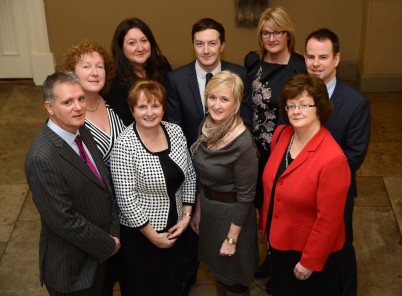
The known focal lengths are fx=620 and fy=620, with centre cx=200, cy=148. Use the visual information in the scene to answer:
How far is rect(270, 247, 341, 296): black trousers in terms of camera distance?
128 inches

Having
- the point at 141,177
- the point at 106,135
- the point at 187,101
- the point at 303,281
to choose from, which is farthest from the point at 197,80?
the point at 303,281

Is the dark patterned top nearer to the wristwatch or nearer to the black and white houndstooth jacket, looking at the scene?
Result: the black and white houndstooth jacket

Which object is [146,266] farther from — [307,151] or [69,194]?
[307,151]

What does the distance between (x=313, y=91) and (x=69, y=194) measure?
49.5 inches

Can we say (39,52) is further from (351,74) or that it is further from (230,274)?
(230,274)

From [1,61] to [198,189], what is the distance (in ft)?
14.4

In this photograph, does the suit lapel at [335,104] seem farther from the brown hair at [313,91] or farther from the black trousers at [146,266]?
the black trousers at [146,266]

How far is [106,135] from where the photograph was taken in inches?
132

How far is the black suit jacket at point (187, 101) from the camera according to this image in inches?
145

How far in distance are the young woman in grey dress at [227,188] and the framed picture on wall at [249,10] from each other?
3.41 m

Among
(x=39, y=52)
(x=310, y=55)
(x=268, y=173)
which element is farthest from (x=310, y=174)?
(x=39, y=52)

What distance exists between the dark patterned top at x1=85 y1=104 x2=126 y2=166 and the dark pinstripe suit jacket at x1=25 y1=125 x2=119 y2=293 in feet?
0.37

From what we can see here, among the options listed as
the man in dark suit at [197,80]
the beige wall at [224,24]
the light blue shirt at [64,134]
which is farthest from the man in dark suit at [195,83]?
the beige wall at [224,24]

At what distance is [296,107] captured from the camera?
9.75ft
